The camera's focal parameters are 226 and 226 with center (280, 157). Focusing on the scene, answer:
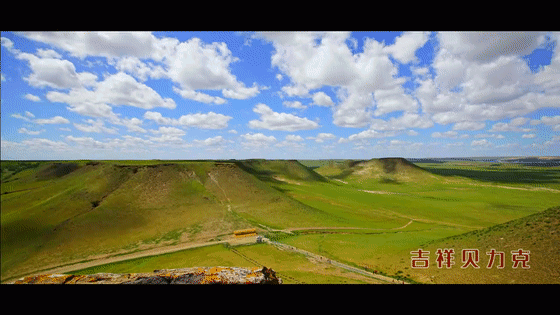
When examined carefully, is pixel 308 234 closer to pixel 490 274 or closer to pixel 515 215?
pixel 490 274

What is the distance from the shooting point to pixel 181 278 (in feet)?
17.7

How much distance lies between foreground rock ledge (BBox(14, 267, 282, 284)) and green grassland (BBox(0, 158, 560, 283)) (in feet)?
16.5

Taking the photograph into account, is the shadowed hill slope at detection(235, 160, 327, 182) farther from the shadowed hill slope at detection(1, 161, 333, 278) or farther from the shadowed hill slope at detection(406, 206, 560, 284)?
the shadowed hill slope at detection(406, 206, 560, 284)

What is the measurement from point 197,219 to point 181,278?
97.9 feet

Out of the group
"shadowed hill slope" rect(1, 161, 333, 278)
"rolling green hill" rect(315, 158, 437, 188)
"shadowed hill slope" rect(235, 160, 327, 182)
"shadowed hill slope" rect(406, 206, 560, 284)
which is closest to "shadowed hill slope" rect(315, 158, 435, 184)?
"rolling green hill" rect(315, 158, 437, 188)

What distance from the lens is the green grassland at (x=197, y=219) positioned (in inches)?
594

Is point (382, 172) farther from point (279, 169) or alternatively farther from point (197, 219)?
point (197, 219)

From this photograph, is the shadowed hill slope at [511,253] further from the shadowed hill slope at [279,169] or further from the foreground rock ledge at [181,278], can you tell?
the shadowed hill slope at [279,169]

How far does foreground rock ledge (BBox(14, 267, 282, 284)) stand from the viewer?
5281 mm

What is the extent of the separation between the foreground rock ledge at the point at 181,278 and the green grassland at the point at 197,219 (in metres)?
5.02

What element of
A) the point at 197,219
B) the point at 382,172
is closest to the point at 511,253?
the point at 197,219
